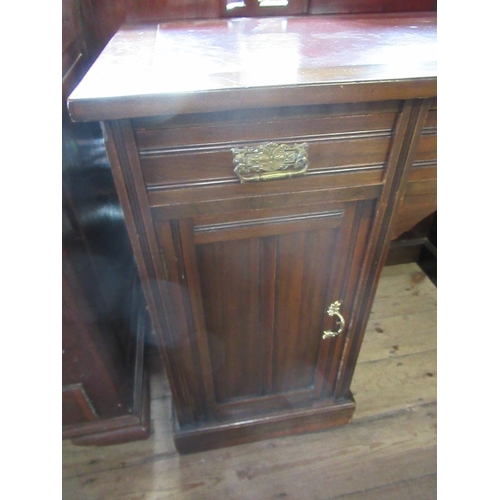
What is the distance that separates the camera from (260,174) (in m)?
0.57

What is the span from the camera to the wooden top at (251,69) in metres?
0.47

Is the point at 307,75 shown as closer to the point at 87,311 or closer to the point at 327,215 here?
the point at 327,215

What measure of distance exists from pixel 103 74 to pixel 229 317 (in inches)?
18.9

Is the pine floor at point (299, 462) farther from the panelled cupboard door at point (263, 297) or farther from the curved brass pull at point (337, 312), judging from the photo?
the curved brass pull at point (337, 312)

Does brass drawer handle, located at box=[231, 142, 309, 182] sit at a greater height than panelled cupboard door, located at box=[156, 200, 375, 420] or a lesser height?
greater

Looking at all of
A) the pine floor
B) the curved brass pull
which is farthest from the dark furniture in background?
the curved brass pull

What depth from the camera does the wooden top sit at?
1.54 ft

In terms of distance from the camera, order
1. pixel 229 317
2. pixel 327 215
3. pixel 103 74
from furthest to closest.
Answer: pixel 229 317
pixel 327 215
pixel 103 74

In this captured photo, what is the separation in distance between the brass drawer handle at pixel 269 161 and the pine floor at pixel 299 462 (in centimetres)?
76

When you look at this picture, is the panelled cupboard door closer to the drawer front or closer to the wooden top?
the drawer front

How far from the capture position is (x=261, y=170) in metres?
0.57

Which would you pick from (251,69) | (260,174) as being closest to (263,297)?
(260,174)

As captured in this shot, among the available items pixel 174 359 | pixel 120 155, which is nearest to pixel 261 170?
pixel 120 155

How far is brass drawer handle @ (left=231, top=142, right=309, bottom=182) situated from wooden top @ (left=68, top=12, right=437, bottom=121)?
8 centimetres
